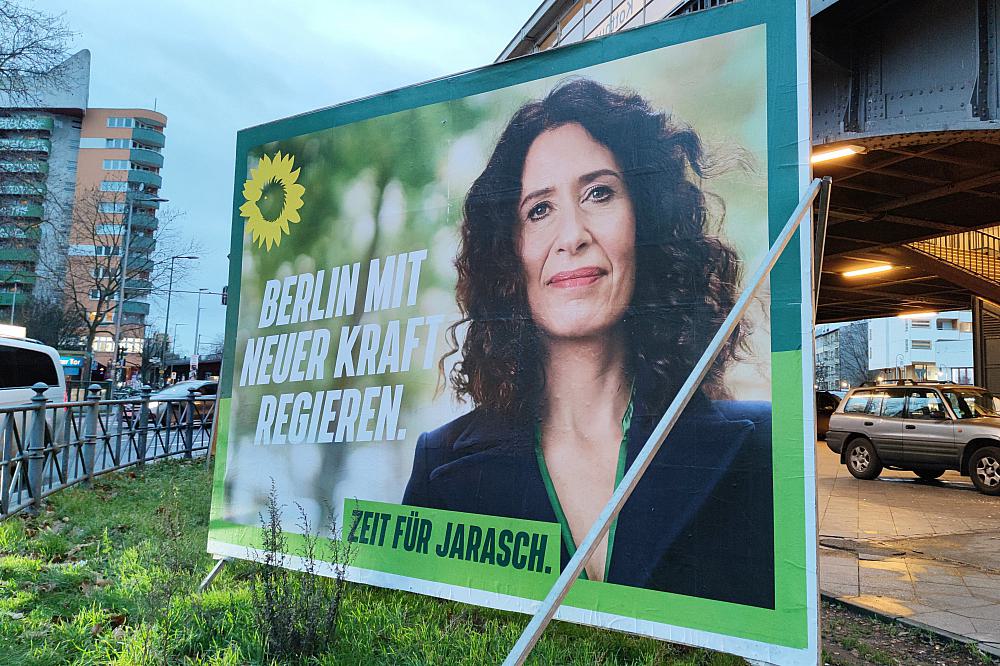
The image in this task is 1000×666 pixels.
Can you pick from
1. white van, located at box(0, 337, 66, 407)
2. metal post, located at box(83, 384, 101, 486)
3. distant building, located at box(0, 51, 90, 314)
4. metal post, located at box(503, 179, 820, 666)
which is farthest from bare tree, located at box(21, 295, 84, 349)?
metal post, located at box(503, 179, 820, 666)

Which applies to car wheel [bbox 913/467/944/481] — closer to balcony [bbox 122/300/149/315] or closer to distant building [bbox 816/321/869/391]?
distant building [bbox 816/321/869/391]

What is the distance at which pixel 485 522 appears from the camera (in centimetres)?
357

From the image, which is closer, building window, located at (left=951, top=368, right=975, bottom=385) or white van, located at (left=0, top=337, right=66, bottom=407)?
white van, located at (left=0, top=337, right=66, bottom=407)

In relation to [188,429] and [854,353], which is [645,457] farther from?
[854,353]

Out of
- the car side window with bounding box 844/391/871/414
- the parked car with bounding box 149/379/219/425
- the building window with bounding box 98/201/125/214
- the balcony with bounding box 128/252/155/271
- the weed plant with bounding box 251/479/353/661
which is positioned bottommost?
the weed plant with bounding box 251/479/353/661

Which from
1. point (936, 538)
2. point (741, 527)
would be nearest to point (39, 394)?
Result: point (741, 527)

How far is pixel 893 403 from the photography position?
542 inches

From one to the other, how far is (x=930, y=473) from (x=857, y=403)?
1800mm

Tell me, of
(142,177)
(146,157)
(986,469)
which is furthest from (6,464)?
(146,157)

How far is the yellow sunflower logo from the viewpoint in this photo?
4660 millimetres

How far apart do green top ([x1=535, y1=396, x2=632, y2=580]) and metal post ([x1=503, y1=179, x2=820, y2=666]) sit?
563 millimetres

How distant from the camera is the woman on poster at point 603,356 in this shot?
9.76 ft

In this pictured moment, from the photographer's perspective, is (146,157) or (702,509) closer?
(702,509)

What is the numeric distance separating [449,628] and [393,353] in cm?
161
